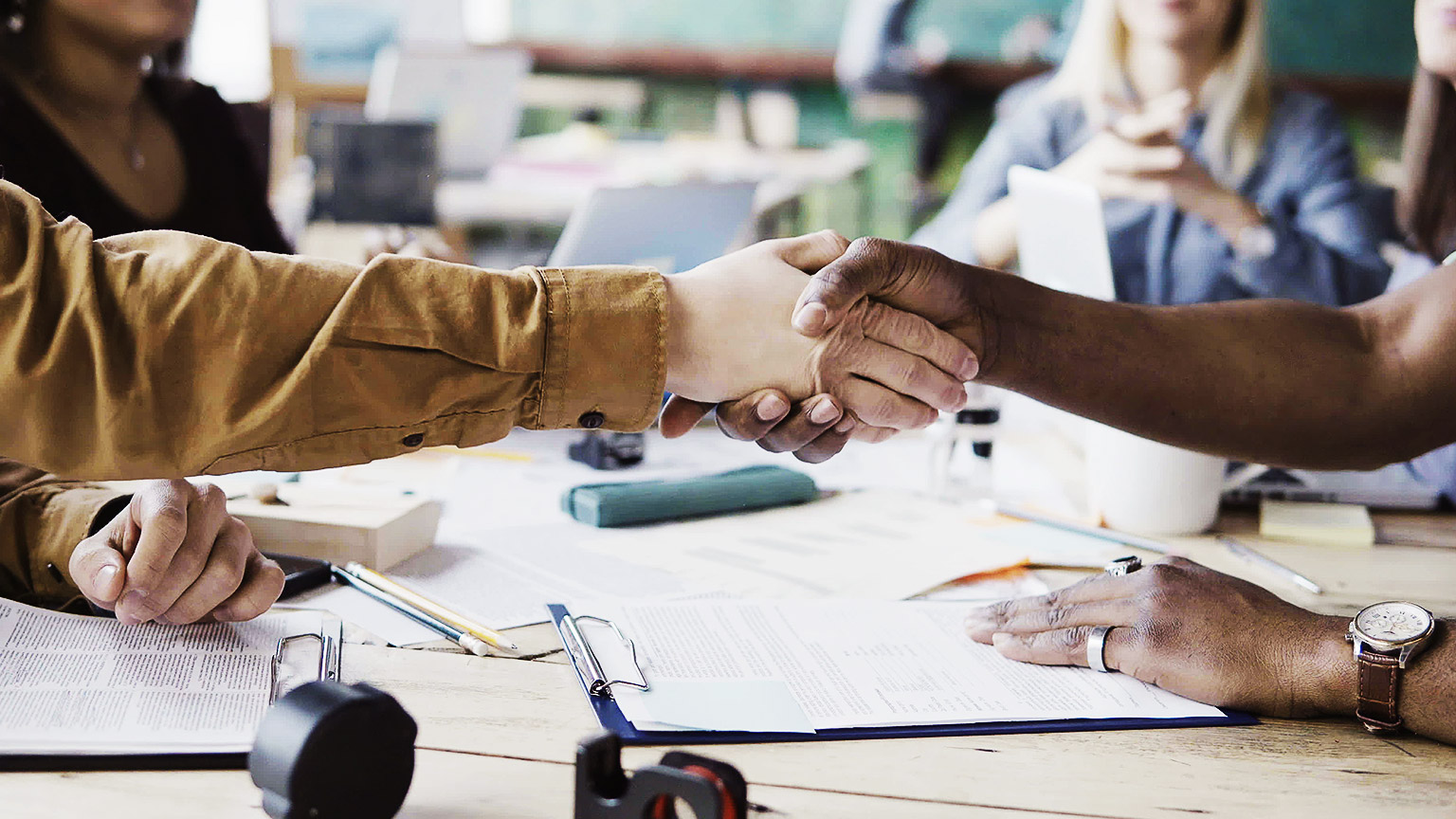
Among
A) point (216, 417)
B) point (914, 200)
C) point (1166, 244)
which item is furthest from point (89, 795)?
point (914, 200)

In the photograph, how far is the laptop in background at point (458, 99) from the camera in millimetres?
3734

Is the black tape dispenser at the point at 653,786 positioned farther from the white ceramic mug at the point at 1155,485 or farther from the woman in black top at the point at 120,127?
the woman in black top at the point at 120,127

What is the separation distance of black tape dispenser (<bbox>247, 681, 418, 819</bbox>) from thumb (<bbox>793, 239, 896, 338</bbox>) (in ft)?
2.07

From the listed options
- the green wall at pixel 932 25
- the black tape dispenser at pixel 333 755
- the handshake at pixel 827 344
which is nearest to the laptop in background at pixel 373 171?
the handshake at pixel 827 344

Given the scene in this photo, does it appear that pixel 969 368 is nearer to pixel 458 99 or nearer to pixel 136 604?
pixel 136 604

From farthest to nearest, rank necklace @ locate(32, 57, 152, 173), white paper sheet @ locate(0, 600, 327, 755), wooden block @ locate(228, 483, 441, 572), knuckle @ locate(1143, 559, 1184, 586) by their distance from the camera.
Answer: necklace @ locate(32, 57, 152, 173) → wooden block @ locate(228, 483, 441, 572) → knuckle @ locate(1143, 559, 1184, 586) → white paper sheet @ locate(0, 600, 327, 755)

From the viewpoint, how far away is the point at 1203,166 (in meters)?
2.40

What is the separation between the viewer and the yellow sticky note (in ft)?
4.37

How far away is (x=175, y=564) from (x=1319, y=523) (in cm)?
116

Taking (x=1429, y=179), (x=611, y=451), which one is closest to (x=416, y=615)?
(x=611, y=451)

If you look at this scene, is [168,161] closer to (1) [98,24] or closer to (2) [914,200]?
(1) [98,24]

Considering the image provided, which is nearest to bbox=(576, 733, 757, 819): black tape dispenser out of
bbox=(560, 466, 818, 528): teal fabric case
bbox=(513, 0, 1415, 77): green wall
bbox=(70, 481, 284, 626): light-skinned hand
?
bbox=(70, 481, 284, 626): light-skinned hand

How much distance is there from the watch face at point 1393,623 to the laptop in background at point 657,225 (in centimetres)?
100

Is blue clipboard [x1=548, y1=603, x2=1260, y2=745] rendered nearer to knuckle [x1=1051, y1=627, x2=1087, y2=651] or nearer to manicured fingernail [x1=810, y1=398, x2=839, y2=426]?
Answer: knuckle [x1=1051, y1=627, x2=1087, y2=651]
